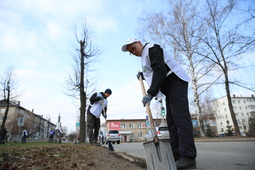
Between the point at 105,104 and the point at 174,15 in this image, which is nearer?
the point at 105,104

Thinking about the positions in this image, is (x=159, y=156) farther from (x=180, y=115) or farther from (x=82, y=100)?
(x=82, y=100)

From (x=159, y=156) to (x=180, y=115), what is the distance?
60 cm

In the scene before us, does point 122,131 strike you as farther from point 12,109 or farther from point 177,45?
point 177,45

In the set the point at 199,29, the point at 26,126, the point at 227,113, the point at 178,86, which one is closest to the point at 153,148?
the point at 178,86

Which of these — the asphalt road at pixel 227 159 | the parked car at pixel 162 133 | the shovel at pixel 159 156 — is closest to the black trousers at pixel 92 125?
the asphalt road at pixel 227 159

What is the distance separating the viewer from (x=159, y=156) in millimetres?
1815

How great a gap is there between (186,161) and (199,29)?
615 inches

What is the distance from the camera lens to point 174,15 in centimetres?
1655

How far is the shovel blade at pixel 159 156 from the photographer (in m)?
1.74

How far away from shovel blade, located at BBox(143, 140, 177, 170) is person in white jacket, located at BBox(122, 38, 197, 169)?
0.88 feet

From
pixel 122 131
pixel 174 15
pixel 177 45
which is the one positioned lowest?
pixel 122 131

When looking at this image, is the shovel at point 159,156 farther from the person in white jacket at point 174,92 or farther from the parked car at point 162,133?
the parked car at point 162,133

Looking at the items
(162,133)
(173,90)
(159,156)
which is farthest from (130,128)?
(159,156)

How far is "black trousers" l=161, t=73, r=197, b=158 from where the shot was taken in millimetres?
2023
